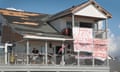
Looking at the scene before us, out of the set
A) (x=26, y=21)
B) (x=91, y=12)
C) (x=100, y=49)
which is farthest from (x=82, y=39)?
(x=26, y=21)

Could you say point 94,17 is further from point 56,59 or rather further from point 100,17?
point 56,59

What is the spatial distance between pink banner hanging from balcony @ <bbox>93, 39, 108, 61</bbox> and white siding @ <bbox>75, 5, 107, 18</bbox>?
2.90 m

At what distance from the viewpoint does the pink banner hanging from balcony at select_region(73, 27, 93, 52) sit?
3970 cm

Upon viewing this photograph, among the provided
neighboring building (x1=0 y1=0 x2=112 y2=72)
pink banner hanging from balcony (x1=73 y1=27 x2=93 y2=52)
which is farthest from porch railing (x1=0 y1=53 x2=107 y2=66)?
pink banner hanging from balcony (x1=73 y1=27 x2=93 y2=52)

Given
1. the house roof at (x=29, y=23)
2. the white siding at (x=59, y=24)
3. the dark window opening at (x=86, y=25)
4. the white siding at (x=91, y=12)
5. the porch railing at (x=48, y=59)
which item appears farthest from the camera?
the dark window opening at (x=86, y=25)

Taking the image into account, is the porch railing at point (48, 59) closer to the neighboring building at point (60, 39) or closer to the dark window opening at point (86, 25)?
the neighboring building at point (60, 39)

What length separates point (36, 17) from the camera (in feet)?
151

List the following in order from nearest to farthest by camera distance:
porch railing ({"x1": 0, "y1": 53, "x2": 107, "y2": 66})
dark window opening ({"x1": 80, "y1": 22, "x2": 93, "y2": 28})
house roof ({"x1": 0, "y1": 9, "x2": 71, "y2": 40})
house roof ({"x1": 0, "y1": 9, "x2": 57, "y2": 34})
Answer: porch railing ({"x1": 0, "y1": 53, "x2": 107, "y2": 66})
house roof ({"x1": 0, "y1": 9, "x2": 71, "y2": 40})
house roof ({"x1": 0, "y1": 9, "x2": 57, "y2": 34})
dark window opening ({"x1": 80, "y1": 22, "x2": 93, "y2": 28})

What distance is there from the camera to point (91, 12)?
41.8 meters

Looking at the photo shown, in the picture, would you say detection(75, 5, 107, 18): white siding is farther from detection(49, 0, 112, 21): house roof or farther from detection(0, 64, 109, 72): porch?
detection(0, 64, 109, 72): porch

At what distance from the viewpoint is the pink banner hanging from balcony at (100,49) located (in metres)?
40.6

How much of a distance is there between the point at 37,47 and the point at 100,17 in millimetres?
7529

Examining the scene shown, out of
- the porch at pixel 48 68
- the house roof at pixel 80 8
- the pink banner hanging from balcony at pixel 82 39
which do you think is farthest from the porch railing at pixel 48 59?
the house roof at pixel 80 8

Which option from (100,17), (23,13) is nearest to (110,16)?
(100,17)
